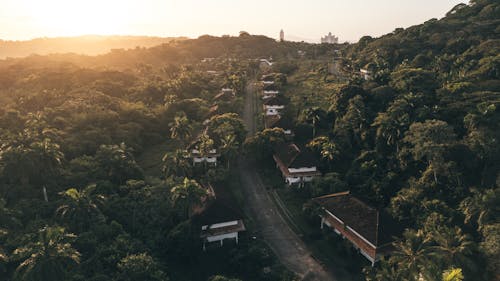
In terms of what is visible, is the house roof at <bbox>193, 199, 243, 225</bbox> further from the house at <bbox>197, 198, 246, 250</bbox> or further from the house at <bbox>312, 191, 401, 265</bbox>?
the house at <bbox>312, 191, 401, 265</bbox>

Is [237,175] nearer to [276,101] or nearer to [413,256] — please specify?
[276,101]

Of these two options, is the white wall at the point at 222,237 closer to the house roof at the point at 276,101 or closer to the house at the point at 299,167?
the house at the point at 299,167

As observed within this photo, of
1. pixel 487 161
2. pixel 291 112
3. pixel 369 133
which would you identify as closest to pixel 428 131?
pixel 487 161

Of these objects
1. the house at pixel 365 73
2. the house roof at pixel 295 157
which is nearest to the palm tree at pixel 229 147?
the house roof at pixel 295 157

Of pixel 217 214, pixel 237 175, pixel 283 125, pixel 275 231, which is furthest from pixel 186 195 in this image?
pixel 283 125

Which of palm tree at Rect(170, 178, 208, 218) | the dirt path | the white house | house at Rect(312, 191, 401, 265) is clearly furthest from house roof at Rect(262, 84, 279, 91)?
palm tree at Rect(170, 178, 208, 218)

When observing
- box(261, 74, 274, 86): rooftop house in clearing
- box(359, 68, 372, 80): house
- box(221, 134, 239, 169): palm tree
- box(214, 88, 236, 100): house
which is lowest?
box(221, 134, 239, 169): palm tree
